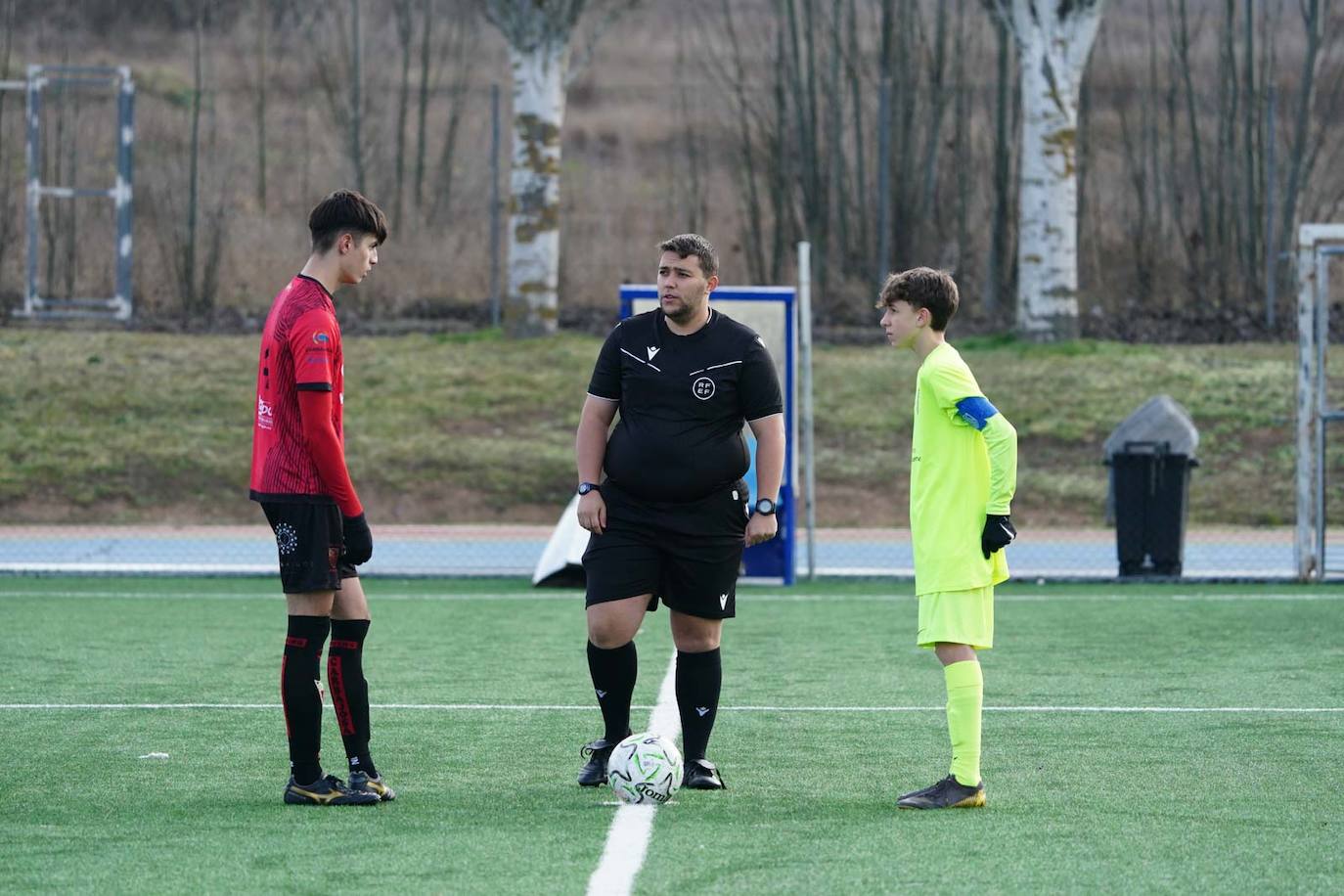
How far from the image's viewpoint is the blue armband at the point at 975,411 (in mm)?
5621

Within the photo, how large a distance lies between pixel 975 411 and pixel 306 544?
2.04 meters

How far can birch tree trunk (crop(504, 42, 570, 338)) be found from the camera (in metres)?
22.8

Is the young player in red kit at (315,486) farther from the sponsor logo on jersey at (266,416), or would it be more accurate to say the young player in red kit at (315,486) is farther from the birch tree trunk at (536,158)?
the birch tree trunk at (536,158)

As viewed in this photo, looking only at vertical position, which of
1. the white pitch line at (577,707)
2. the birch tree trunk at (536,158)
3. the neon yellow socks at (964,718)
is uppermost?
the birch tree trunk at (536,158)

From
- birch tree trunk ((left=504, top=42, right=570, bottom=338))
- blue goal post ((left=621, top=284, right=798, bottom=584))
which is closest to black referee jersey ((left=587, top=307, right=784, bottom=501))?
blue goal post ((left=621, top=284, right=798, bottom=584))

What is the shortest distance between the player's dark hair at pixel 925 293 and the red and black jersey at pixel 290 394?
1.70m

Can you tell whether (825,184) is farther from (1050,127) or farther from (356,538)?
(356,538)

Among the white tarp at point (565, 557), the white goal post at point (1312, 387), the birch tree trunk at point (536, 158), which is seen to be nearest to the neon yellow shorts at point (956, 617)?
the white tarp at point (565, 557)

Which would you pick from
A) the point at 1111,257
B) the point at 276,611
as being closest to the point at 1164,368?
the point at 1111,257

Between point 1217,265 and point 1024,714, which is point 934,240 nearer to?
point 1217,265

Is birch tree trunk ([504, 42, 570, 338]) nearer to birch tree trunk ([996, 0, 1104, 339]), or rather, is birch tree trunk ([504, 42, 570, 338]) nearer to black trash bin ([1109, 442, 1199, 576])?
birch tree trunk ([996, 0, 1104, 339])

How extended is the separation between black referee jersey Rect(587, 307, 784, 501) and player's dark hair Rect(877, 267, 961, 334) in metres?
0.51

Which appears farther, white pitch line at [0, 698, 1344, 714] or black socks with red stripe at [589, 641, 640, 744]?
white pitch line at [0, 698, 1344, 714]

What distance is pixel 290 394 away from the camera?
5.64 meters
